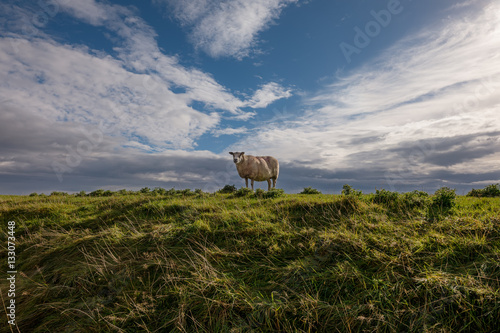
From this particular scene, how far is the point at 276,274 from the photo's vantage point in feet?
16.8

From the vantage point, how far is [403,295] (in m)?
4.20

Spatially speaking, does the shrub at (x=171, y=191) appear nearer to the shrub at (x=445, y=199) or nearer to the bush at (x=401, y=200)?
the bush at (x=401, y=200)

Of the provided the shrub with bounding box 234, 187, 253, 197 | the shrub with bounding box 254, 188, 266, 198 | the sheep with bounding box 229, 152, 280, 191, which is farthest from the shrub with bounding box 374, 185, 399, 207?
the sheep with bounding box 229, 152, 280, 191

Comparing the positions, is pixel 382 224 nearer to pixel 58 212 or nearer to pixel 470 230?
pixel 470 230

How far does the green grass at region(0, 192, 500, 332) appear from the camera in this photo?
157 inches

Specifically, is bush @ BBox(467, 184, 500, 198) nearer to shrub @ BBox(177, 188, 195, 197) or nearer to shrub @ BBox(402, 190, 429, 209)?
shrub @ BBox(402, 190, 429, 209)

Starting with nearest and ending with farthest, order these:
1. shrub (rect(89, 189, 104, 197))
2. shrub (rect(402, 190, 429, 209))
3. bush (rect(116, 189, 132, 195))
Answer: shrub (rect(402, 190, 429, 209))
bush (rect(116, 189, 132, 195))
shrub (rect(89, 189, 104, 197))

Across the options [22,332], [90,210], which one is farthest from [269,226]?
[90,210]

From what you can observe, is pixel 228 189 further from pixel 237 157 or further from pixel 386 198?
pixel 386 198

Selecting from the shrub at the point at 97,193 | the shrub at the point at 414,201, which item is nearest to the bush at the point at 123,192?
the shrub at the point at 97,193

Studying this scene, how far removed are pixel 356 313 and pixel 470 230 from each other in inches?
171

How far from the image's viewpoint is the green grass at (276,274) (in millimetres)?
3986

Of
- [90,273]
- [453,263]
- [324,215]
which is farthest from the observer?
[324,215]

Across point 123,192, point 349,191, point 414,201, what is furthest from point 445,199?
point 123,192
